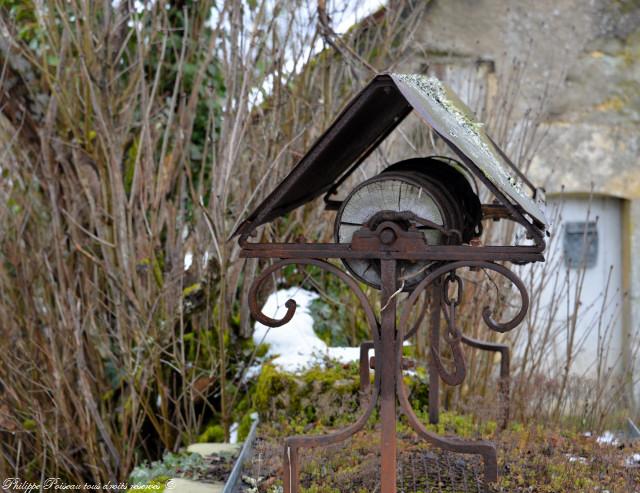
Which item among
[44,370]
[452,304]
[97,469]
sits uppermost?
[452,304]

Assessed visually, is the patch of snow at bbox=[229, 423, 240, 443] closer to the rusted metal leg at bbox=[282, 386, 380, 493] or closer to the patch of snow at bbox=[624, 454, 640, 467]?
the rusted metal leg at bbox=[282, 386, 380, 493]

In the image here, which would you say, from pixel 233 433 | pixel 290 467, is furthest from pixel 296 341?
pixel 290 467

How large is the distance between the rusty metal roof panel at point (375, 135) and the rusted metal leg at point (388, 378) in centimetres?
42

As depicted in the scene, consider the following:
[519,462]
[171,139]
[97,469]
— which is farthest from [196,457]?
[171,139]

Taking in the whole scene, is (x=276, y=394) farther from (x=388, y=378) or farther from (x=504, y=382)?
(x=388, y=378)

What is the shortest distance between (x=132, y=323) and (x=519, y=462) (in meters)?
2.30

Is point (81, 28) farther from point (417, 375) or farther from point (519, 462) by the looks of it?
point (519, 462)

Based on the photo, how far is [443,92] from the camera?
3.00 m

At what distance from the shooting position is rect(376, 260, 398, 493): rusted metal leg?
2553 mm

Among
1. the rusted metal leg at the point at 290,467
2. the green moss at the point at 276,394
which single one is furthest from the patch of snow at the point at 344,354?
the rusted metal leg at the point at 290,467

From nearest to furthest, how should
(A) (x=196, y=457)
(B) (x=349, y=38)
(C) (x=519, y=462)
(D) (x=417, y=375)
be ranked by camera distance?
(C) (x=519, y=462) → (A) (x=196, y=457) → (D) (x=417, y=375) → (B) (x=349, y=38)

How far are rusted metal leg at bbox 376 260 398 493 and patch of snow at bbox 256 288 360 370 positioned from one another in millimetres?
1653

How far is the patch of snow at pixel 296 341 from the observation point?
14.7ft

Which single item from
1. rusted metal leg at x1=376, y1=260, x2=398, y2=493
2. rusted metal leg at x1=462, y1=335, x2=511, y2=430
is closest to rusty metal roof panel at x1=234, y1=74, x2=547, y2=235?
rusted metal leg at x1=376, y1=260, x2=398, y2=493
